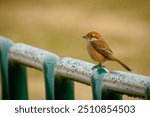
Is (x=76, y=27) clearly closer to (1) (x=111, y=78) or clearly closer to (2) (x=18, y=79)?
(2) (x=18, y=79)

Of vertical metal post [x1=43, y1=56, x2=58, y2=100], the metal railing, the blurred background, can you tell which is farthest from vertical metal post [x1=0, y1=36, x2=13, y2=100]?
the blurred background

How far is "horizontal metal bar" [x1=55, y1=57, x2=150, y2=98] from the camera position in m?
2.63

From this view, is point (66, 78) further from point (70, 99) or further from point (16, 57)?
point (16, 57)

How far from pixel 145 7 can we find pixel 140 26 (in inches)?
6.2

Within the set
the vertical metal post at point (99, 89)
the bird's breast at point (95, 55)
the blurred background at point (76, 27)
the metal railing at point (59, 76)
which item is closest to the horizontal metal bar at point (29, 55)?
the metal railing at point (59, 76)

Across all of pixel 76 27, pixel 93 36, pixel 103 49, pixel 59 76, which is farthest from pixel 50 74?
pixel 76 27

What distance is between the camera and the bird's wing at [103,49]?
3.25m

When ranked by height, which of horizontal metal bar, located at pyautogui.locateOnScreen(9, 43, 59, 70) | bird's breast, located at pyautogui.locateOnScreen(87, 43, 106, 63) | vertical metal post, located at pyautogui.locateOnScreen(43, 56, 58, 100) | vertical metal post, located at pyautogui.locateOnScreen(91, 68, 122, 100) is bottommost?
vertical metal post, located at pyautogui.locateOnScreen(91, 68, 122, 100)

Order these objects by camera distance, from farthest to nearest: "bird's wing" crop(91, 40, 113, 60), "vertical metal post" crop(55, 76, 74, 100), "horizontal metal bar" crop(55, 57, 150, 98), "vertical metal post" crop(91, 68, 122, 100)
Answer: "bird's wing" crop(91, 40, 113, 60), "vertical metal post" crop(55, 76, 74, 100), "vertical metal post" crop(91, 68, 122, 100), "horizontal metal bar" crop(55, 57, 150, 98)

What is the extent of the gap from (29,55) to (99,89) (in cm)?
35

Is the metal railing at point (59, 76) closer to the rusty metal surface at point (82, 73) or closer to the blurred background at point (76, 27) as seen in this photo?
the rusty metal surface at point (82, 73)

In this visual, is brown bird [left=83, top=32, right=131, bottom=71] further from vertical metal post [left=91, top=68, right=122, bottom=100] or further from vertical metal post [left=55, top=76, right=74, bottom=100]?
vertical metal post [left=91, top=68, right=122, bottom=100]

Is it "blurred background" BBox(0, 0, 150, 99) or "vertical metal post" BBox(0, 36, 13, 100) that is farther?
"blurred background" BBox(0, 0, 150, 99)

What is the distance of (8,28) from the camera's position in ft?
16.1
